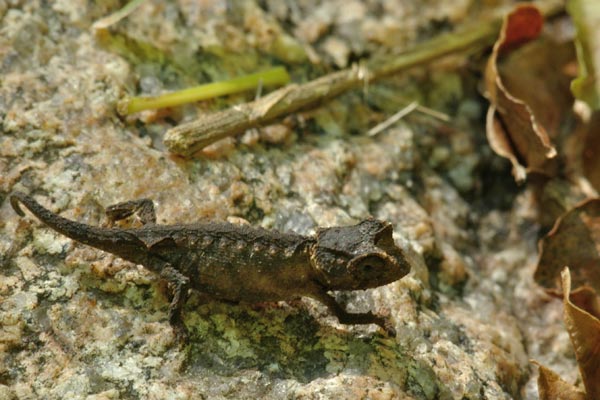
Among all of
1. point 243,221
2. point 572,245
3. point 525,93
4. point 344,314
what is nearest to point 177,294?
point 243,221

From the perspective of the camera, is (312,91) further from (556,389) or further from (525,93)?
(556,389)

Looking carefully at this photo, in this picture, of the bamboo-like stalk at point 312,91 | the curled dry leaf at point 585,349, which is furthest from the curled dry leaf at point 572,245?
the bamboo-like stalk at point 312,91

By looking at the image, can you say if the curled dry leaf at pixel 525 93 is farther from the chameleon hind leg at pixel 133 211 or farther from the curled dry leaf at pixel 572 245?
the chameleon hind leg at pixel 133 211

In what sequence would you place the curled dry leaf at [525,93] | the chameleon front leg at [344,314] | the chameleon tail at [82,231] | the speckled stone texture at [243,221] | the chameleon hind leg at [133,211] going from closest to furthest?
1. the speckled stone texture at [243,221]
2. the chameleon tail at [82,231]
3. the chameleon front leg at [344,314]
4. the chameleon hind leg at [133,211]
5. the curled dry leaf at [525,93]

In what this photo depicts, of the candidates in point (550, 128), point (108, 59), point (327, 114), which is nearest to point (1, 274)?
point (108, 59)

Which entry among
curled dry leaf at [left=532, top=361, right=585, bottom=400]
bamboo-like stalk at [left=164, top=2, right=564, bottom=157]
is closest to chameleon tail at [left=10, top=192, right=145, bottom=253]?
bamboo-like stalk at [left=164, top=2, right=564, bottom=157]

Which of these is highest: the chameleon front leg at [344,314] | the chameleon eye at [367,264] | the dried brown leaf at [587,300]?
the chameleon eye at [367,264]

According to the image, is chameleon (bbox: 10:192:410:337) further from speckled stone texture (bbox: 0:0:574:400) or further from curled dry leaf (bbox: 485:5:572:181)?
curled dry leaf (bbox: 485:5:572:181)
